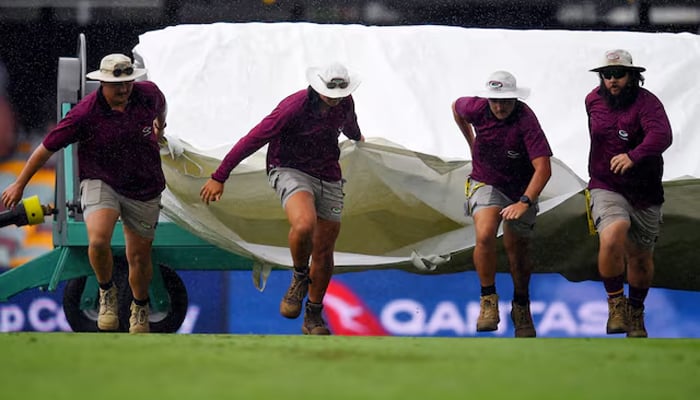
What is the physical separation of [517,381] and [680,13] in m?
8.71

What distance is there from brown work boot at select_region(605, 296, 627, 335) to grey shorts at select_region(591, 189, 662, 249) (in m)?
0.40

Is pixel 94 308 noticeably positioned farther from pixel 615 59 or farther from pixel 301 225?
pixel 615 59

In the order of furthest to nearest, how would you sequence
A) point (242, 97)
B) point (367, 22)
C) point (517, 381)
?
point (367, 22) → point (242, 97) → point (517, 381)

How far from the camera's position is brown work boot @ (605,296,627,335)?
7.21m

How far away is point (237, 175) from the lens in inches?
325

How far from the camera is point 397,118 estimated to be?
8.87 meters

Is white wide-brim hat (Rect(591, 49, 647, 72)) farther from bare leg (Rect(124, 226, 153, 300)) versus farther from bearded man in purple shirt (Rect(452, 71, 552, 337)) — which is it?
bare leg (Rect(124, 226, 153, 300))

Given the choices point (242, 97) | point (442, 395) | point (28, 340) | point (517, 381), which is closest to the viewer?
point (442, 395)

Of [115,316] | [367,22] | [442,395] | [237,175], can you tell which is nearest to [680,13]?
[367,22]

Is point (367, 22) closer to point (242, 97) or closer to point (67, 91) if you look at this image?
point (242, 97)

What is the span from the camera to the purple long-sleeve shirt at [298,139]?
7.25m

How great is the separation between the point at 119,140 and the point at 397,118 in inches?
90.4

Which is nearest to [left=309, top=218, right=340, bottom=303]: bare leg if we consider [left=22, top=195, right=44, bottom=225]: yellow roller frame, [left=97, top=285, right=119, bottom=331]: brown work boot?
[left=97, top=285, right=119, bottom=331]: brown work boot

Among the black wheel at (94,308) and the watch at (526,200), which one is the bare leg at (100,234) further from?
the watch at (526,200)
